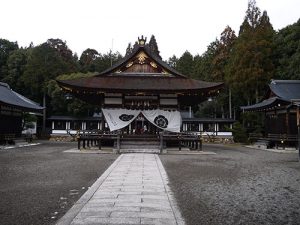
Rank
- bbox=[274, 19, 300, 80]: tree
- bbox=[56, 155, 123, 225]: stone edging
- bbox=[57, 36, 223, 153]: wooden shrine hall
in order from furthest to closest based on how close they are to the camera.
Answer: bbox=[274, 19, 300, 80]: tree
bbox=[57, 36, 223, 153]: wooden shrine hall
bbox=[56, 155, 123, 225]: stone edging

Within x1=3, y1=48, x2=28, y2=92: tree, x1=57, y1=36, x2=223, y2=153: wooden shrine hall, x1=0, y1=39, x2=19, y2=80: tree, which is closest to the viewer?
x1=57, y1=36, x2=223, y2=153: wooden shrine hall

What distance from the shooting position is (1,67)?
57.6m

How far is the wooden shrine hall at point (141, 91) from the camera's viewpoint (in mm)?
23547

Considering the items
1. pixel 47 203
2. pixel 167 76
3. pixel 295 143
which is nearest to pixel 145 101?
pixel 167 76

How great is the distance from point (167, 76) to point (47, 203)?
64.4 feet

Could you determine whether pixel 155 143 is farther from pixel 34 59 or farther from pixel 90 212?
pixel 34 59

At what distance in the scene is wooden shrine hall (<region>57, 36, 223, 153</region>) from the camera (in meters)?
23.5

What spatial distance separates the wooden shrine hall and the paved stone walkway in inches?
532

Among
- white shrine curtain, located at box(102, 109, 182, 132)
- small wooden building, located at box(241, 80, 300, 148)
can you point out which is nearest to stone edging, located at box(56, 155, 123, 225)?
white shrine curtain, located at box(102, 109, 182, 132)

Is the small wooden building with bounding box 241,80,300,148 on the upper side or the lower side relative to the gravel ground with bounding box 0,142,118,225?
upper

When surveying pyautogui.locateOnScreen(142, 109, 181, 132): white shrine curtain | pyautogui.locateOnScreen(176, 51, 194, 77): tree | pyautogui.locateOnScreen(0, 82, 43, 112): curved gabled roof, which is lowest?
pyautogui.locateOnScreen(142, 109, 181, 132): white shrine curtain

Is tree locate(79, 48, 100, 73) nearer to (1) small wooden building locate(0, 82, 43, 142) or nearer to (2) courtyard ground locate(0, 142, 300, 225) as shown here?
(1) small wooden building locate(0, 82, 43, 142)

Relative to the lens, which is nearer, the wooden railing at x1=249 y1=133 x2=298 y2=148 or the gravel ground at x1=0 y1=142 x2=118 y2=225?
the gravel ground at x1=0 y1=142 x2=118 y2=225

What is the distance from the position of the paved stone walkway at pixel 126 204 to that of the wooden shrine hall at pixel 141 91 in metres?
13.5
